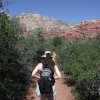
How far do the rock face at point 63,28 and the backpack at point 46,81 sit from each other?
7356 centimetres

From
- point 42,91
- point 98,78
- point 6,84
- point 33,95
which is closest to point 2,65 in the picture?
point 6,84

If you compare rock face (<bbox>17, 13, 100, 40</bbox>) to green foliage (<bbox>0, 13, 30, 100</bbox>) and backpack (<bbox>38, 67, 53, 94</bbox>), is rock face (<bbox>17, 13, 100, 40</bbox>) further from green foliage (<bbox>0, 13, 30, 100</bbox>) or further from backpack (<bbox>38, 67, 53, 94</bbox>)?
backpack (<bbox>38, 67, 53, 94</bbox>)

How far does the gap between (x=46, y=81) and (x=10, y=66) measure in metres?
6.99

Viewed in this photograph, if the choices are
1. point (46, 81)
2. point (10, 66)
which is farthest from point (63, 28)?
point (46, 81)

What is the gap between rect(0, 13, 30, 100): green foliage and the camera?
13.2 meters

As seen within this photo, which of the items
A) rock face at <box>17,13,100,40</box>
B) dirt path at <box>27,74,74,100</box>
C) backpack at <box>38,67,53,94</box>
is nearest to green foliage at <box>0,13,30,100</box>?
dirt path at <box>27,74,74,100</box>

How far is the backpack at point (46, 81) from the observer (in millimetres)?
7699

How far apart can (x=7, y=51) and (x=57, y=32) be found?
281ft

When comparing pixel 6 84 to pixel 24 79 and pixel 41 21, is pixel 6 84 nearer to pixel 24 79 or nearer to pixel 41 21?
pixel 24 79

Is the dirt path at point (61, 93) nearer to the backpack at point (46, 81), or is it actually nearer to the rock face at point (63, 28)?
the backpack at point (46, 81)

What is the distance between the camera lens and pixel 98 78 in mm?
14273

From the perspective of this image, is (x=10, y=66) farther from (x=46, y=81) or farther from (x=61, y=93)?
(x=46, y=81)

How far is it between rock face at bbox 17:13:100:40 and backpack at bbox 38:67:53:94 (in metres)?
73.6

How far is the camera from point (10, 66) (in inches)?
572
